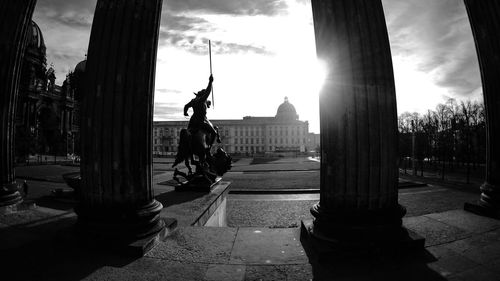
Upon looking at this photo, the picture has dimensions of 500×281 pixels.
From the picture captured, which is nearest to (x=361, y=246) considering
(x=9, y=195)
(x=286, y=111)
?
(x=9, y=195)

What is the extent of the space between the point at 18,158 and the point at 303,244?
44.6 metres

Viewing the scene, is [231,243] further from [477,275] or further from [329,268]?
[477,275]

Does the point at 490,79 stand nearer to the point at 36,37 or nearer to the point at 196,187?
the point at 196,187

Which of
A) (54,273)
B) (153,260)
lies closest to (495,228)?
(153,260)

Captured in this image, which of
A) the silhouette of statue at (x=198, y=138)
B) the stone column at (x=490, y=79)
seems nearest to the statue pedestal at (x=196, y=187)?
the silhouette of statue at (x=198, y=138)

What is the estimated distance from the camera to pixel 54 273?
271cm

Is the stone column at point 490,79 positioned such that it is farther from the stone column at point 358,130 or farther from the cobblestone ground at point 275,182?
the cobblestone ground at point 275,182

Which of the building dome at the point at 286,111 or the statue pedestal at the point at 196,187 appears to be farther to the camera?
the building dome at the point at 286,111

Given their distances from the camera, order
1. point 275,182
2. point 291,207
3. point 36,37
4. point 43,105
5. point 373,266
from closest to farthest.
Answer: point 373,266 < point 291,207 < point 275,182 < point 43,105 < point 36,37

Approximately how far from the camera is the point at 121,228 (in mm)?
3297

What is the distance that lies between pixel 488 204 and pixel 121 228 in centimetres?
561

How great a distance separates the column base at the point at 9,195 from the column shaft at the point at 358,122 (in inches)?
229

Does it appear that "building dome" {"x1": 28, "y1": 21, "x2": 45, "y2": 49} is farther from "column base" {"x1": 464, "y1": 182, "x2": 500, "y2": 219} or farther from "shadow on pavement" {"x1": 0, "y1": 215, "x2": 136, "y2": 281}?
"column base" {"x1": 464, "y1": 182, "x2": 500, "y2": 219}

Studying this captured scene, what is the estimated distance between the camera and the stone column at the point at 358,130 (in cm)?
317
